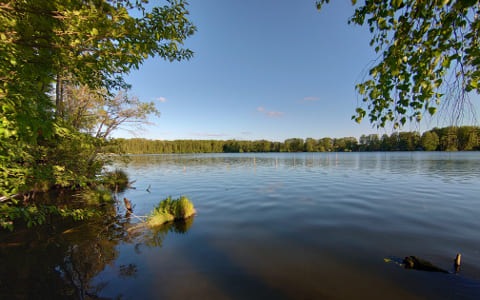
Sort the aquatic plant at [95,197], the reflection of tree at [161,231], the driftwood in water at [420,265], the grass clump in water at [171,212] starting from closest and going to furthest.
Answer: the driftwood in water at [420,265], the reflection of tree at [161,231], the grass clump in water at [171,212], the aquatic plant at [95,197]

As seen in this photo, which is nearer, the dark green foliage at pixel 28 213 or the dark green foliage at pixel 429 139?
the dark green foliage at pixel 28 213

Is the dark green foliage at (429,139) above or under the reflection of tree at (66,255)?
above

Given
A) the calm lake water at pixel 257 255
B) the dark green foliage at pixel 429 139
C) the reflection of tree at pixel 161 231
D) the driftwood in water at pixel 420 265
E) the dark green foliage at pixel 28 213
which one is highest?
the dark green foliage at pixel 429 139

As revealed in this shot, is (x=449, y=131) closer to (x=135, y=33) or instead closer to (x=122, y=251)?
(x=135, y=33)

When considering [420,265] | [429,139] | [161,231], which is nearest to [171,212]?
[161,231]

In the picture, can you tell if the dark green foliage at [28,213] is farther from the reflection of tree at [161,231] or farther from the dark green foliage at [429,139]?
the dark green foliage at [429,139]

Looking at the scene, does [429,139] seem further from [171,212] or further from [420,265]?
[171,212]

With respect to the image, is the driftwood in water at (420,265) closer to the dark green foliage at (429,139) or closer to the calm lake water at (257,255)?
the calm lake water at (257,255)

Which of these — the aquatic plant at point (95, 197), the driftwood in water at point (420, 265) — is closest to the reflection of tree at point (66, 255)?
the aquatic plant at point (95, 197)

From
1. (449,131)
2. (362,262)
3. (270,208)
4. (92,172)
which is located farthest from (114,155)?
(449,131)

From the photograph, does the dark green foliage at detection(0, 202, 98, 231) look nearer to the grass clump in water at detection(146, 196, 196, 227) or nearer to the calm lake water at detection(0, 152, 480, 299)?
the calm lake water at detection(0, 152, 480, 299)

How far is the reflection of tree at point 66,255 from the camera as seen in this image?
5.76m

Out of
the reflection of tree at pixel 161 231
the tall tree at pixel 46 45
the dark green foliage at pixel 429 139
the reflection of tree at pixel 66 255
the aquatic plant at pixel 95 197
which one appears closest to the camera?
the tall tree at pixel 46 45

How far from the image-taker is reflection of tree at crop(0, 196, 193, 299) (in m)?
5.76
